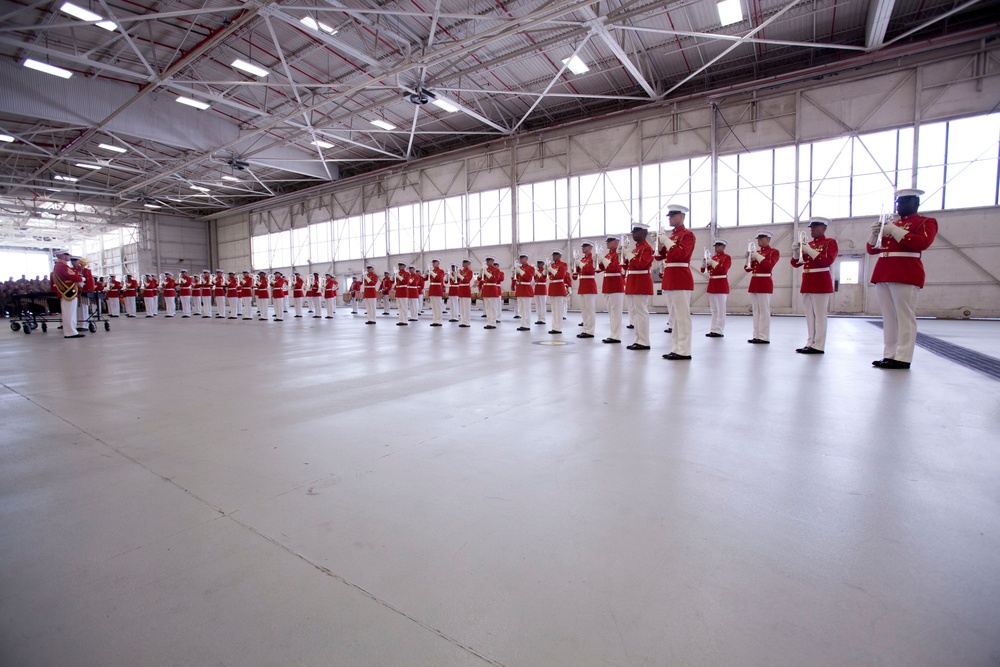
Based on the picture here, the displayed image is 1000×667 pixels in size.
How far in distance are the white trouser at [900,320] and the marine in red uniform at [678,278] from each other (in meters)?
2.31

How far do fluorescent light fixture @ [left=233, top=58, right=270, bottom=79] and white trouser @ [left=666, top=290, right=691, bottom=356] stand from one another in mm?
16855

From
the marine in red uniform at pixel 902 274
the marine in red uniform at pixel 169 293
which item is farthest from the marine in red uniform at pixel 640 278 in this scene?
the marine in red uniform at pixel 169 293

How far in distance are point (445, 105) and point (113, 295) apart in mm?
19241

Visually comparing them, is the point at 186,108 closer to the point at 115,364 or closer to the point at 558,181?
the point at 558,181

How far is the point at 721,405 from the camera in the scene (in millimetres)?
3656

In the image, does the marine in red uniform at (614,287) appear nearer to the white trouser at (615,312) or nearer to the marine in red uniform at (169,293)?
the white trouser at (615,312)

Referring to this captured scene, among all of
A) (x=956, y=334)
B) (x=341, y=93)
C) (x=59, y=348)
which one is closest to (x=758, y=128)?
(x=956, y=334)

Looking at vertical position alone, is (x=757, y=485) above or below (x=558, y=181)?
below

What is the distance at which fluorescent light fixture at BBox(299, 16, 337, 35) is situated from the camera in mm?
12539

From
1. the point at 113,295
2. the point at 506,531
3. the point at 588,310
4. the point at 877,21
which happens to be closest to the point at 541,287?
the point at 588,310

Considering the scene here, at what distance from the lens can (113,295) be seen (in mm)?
22297

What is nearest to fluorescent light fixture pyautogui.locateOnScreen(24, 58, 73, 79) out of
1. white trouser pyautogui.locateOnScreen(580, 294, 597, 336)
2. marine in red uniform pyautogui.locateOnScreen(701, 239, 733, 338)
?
white trouser pyautogui.locateOnScreen(580, 294, 597, 336)

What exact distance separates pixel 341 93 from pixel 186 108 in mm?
9724

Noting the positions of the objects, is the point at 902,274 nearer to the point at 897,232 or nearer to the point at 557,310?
the point at 897,232
